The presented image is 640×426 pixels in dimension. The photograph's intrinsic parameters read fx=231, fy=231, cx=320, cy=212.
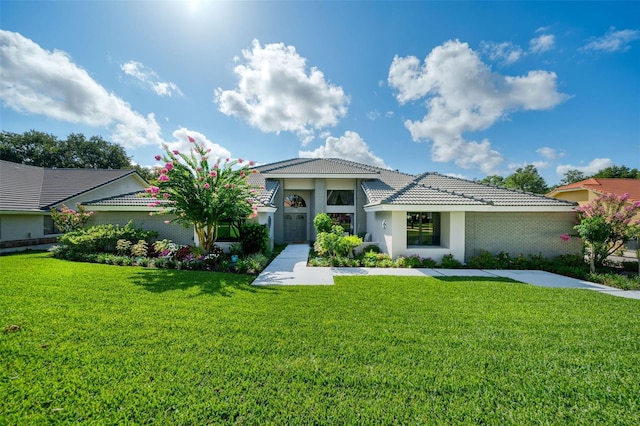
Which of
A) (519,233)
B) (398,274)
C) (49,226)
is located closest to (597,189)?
(519,233)

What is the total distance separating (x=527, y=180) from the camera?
45594 mm

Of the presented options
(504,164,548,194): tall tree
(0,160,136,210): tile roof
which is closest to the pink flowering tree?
(0,160,136,210): tile roof

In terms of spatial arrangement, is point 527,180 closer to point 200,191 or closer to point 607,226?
point 607,226

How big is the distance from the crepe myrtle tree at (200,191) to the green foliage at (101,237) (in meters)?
3.67

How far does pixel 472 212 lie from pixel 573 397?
10396 mm

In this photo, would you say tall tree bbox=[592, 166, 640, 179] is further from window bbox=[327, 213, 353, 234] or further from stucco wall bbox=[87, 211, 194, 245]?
stucco wall bbox=[87, 211, 194, 245]

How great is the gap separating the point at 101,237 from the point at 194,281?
8297 mm

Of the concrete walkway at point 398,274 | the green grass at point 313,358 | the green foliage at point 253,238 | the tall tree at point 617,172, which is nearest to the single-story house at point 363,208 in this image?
the green foliage at point 253,238

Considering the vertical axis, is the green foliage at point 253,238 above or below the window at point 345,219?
below

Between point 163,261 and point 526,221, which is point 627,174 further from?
point 163,261

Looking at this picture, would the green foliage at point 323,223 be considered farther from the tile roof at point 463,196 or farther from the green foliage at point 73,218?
the green foliage at point 73,218

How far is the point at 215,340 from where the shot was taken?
4.30 m

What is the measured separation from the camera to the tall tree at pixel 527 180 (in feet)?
150

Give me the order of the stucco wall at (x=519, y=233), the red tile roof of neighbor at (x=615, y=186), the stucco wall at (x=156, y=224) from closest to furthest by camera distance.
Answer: the stucco wall at (x=519, y=233) → the stucco wall at (x=156, y=224) → the red tile roof of neighbor at (x=615, y=186)
